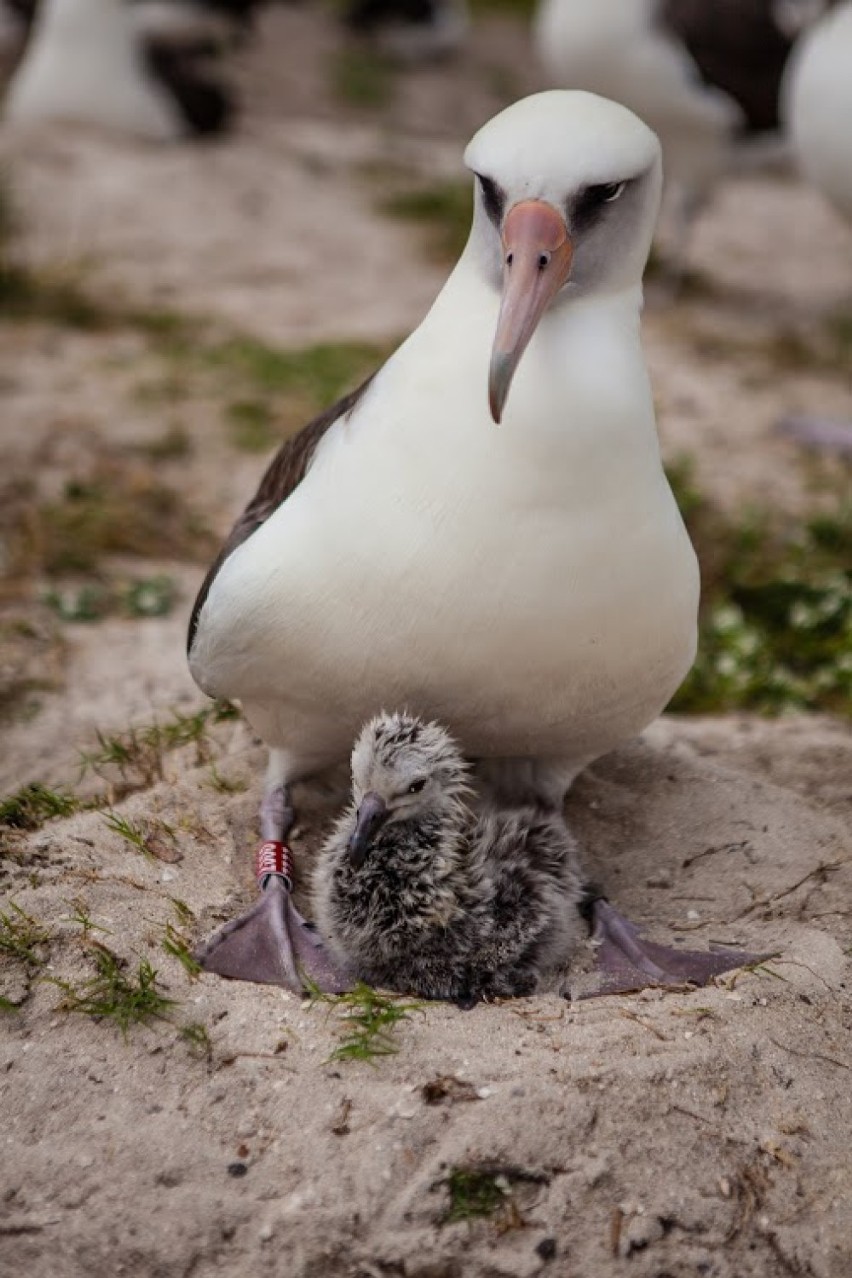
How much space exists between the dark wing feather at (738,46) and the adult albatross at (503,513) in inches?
244

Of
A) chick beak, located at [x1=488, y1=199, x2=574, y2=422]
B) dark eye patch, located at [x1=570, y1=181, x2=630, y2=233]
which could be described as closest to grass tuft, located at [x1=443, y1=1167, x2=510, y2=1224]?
chick beak, located at [x1=488, y1=199, x2=574, y2=422]

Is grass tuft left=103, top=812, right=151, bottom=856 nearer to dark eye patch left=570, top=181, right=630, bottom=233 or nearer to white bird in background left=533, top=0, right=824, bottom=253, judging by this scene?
dark eye patch left=570, top=181, right=630, bottom=233

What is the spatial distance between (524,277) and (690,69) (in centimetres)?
655

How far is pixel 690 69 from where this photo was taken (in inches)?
360

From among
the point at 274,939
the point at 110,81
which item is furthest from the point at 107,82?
the point at 274,939

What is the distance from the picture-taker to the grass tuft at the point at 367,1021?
3154 mm

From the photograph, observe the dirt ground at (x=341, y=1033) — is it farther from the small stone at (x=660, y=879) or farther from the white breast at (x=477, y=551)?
the white breast at (x=477, y=551)

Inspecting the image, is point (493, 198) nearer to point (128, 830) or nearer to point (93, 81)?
point (128, 830)

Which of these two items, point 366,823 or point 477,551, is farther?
point 366,823

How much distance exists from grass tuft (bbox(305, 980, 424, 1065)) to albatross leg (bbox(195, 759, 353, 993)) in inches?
5.6

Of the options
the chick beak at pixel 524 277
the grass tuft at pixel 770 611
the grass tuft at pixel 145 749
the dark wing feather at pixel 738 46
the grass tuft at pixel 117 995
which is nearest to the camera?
the chick beak at pixel 524 277

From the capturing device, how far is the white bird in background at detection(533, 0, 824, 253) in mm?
9109

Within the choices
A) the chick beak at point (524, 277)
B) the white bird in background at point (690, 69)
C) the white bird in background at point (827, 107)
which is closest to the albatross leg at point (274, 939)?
the chick beak at point (524, 277)

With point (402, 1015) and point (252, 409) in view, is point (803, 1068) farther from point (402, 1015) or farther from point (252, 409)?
point (252, 409)
